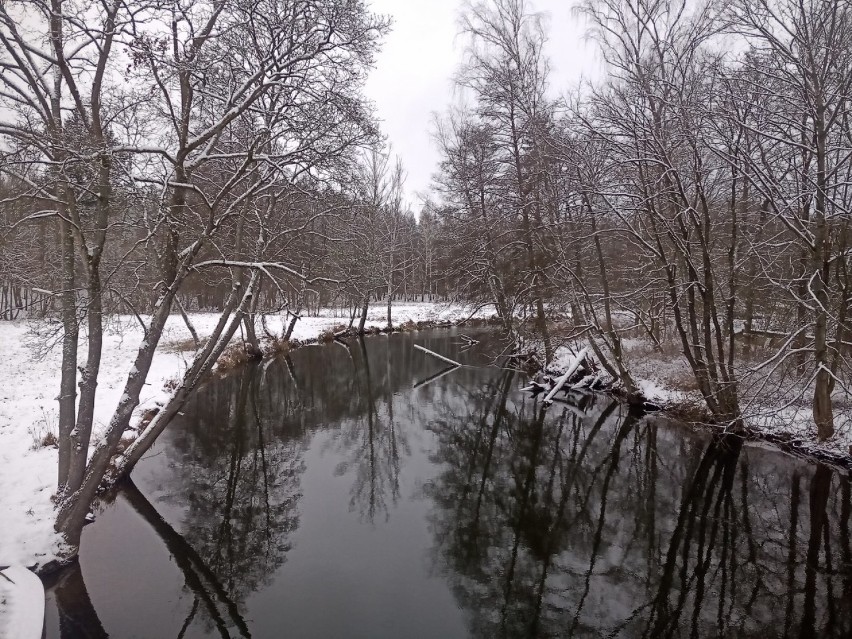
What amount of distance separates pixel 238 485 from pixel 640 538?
22.0ft

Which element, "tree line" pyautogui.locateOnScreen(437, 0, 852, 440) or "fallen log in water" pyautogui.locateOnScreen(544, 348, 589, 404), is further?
"fallen log in water" pyautogui.locateOnScreen(544, 348, 589, 404)

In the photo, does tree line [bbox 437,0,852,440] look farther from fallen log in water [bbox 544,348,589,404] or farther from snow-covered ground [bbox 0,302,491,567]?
snow-covered ground [bbox 0,302,491,567]

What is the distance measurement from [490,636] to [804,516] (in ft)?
18.3

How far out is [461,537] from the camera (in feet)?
22.7

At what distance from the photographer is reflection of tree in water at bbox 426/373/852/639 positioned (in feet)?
17.1

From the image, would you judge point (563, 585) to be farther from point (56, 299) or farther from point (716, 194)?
point (716, 194)

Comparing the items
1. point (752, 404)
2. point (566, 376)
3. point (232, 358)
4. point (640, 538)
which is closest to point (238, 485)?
point (640, 538)

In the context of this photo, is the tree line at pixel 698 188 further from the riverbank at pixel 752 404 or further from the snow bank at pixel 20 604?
the snow bank at pixel 20 604

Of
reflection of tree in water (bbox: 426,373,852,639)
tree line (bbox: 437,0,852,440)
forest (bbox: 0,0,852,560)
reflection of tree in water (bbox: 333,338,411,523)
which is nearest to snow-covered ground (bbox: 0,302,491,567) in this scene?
forest (bbox: 0,0,852,560)

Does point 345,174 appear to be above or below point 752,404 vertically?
above

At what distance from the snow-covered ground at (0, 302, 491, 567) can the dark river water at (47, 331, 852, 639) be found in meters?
0.66

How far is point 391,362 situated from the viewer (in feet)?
67.8

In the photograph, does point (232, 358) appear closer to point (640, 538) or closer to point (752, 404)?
point (640, 538)

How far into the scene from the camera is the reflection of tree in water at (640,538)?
17.1 feet
